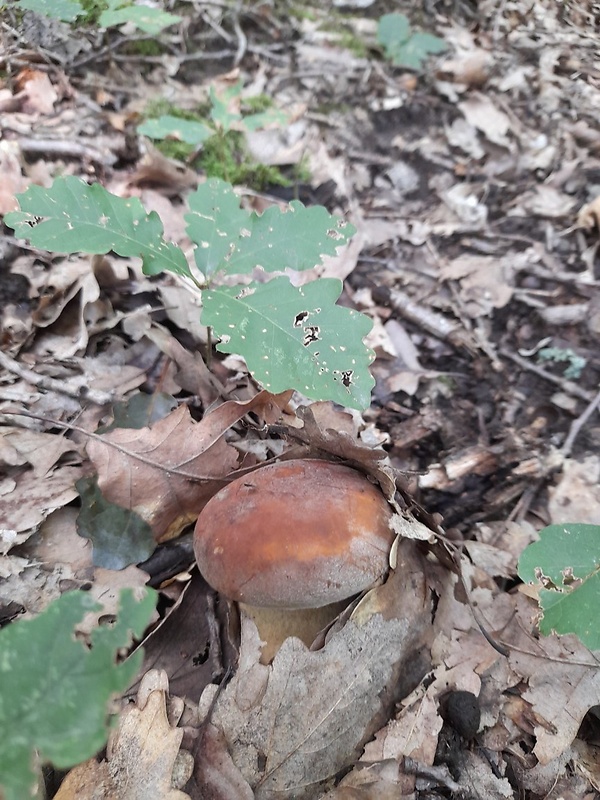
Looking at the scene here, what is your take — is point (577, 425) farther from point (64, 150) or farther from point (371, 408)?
point (64, 150)

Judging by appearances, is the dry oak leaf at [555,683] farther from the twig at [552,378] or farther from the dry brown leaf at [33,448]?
the dry brown leaf at [33,448]

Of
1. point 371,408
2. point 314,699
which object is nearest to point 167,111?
point 371,408

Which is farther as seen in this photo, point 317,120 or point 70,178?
point 317,120

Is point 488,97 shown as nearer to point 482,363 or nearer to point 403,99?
point 403,99

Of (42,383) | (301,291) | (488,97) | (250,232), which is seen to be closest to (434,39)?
(488,97)

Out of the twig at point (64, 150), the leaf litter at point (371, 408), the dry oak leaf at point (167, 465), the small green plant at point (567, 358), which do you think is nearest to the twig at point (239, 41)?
the leaf litter at point (371, 408)

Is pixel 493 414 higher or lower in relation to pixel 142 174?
lower

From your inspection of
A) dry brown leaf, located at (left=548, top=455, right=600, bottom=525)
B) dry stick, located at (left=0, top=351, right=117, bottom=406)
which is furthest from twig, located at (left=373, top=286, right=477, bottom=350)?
dry stick, located at (left=0, top=351, right=117, bottom=406)
